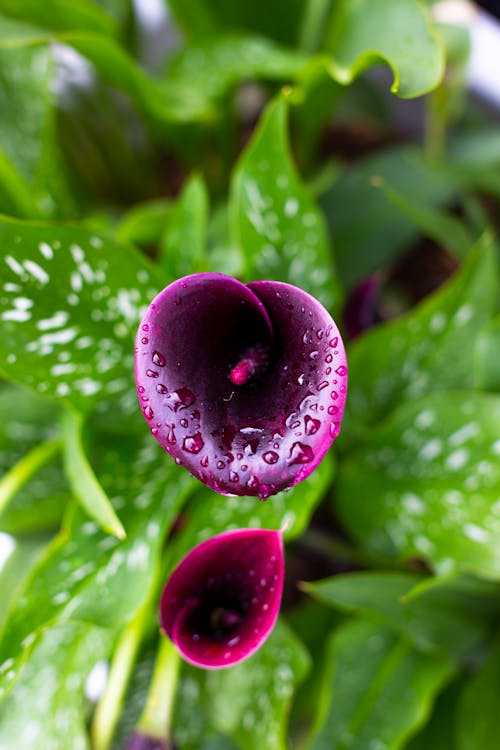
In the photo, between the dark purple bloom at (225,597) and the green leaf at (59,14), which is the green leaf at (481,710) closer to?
the dark purple bloom at (225,597)

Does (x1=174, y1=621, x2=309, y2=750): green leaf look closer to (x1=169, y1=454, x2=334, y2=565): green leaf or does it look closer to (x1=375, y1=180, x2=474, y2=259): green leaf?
(x1=169, y1=454, x2=334, y2=565): green leaf

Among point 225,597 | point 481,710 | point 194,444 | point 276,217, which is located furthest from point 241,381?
point 481,710

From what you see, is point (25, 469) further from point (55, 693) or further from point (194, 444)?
point (194, 444)

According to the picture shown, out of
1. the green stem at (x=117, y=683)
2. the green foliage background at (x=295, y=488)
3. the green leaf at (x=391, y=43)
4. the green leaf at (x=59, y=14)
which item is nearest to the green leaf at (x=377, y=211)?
the green foliage background at (x=295, y=488)

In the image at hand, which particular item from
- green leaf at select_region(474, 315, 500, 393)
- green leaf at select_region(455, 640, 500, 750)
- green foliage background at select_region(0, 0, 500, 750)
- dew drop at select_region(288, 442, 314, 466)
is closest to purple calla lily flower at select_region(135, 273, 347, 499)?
dew drop at select_region(288, 442, 314, 466)

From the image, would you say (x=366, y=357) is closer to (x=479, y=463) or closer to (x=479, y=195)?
(x=479, y=463)

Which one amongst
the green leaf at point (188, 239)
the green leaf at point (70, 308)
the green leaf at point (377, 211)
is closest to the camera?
the green leaf at point (70, 308)
